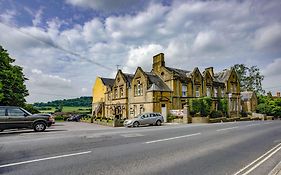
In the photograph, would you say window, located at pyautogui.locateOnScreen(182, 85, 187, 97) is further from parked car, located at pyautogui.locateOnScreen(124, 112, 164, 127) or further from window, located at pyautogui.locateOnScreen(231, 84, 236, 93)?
window, located at pyautogui.locateOnScreen(231, 84, 236, 93)

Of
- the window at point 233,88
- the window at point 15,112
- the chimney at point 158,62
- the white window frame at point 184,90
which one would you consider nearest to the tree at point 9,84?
the window at point 15,112

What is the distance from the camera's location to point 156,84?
3522cm

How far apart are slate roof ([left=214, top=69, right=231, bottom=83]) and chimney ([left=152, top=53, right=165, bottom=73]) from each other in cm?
1432

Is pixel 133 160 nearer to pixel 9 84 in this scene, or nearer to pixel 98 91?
pixel 9 84

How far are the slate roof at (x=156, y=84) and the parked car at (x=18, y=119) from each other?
62.7ft

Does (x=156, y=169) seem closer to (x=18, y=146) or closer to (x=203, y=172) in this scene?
(x=203, y=172)

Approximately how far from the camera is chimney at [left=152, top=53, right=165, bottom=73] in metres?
38.8

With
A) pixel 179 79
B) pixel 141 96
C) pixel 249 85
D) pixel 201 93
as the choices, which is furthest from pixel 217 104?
pixel 249 85

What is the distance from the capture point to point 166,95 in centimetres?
3481

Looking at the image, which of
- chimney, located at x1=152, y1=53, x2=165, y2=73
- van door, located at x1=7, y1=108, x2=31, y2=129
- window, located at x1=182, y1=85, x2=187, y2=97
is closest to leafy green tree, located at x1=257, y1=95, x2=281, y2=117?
window, located at x1=182, y1=85, x2=187, y2=97

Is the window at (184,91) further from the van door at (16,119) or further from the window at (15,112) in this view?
the window at (15,112)

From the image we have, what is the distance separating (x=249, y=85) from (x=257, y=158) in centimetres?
6877

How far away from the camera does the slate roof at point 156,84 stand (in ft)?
111

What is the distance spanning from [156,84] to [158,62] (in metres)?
5.80
